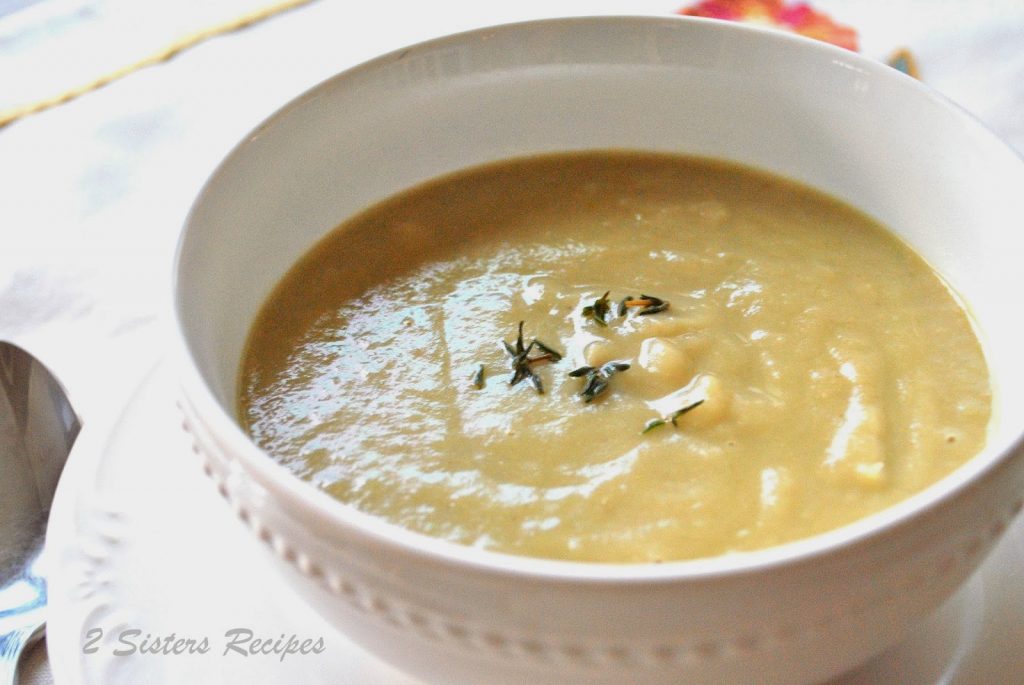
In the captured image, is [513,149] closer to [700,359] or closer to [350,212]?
[350,212]

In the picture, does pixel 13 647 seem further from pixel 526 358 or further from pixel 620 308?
pixel 620 308

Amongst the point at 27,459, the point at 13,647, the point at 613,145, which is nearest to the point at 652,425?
the point at 613,145

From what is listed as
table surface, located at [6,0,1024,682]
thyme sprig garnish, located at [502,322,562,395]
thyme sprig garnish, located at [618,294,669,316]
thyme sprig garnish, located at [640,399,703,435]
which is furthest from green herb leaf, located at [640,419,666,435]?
table surface, located at [6,0,1024,682]

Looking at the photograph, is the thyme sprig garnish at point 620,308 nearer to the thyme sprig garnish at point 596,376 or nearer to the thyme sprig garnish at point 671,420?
the thyme sprig garnish at point 596,376

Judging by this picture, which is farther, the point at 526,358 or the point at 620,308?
the point at 620,308

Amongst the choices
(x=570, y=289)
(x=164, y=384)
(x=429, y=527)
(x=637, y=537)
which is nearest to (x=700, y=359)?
(x=570, y=289)

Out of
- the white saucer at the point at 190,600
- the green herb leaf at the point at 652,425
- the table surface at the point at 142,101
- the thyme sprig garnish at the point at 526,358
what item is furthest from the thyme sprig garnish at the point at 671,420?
the table surface at the point at 142,101
